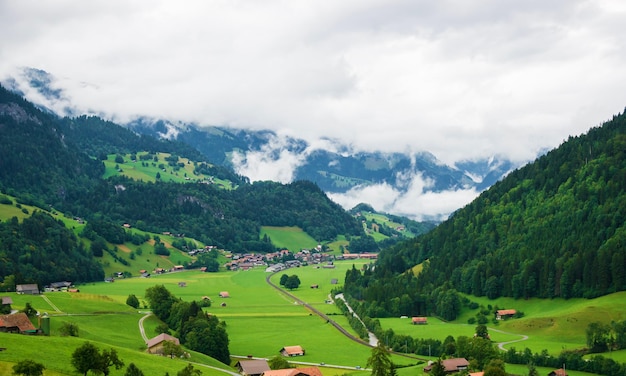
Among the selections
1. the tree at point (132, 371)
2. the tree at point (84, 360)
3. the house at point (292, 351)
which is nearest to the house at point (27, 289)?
the house at point (292, 351)

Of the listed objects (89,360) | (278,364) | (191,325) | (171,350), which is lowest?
(278,364)

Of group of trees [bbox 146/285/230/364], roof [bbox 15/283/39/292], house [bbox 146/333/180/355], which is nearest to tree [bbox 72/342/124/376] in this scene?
house [bbox 146/333/180/355]

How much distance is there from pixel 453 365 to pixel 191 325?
157 feet

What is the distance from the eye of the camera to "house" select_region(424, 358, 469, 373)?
110606 mm

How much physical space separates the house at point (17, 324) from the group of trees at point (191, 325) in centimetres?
2725

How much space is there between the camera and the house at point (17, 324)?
10762cm

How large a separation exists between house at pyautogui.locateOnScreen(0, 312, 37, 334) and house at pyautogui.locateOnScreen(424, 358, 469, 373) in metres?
60.1

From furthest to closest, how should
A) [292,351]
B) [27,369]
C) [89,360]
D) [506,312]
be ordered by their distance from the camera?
1. [506,312]
2. [292,351]
3. [89,360]
4. [27,369]

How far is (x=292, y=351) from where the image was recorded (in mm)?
130625

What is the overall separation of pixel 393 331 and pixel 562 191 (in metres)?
68.9

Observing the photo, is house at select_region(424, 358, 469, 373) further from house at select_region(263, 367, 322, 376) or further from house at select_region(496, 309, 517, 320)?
house at select_region(496, 309, 517, 320)

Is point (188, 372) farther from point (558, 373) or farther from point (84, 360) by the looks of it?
point (558, 373)

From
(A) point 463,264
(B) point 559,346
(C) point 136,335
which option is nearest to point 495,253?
(A) point 463,264

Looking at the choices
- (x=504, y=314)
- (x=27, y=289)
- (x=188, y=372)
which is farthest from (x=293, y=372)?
(x=27, y=289)
